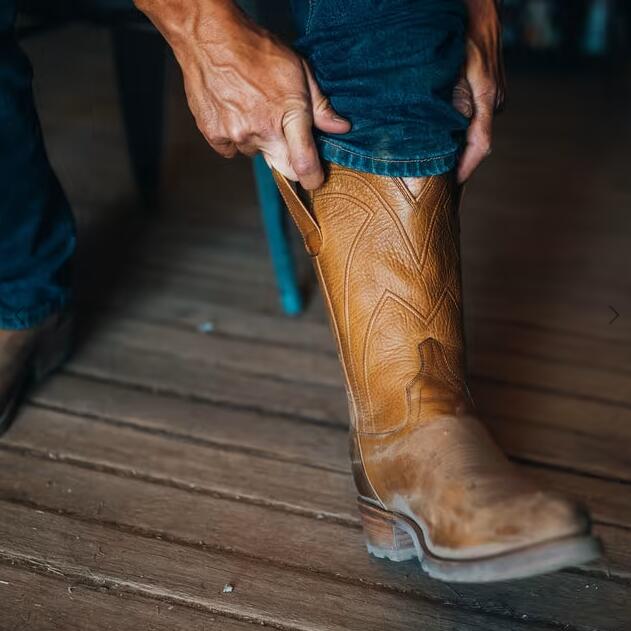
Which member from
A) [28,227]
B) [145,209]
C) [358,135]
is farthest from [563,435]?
[145,209]

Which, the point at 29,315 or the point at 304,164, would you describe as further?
the point at 29,315

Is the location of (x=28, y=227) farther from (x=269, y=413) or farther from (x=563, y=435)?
(x=563, y=435)

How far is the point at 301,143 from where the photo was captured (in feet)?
2.72

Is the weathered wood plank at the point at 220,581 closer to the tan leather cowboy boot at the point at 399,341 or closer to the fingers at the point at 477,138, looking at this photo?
the tan leather cowboy boot at the point at 399,341

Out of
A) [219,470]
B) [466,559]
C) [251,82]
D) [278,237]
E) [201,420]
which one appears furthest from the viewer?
[278,237]

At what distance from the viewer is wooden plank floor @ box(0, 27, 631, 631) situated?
2.73ft

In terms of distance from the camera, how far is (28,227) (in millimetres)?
1089

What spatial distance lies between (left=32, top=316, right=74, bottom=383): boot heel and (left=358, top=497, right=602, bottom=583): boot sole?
0.51 m

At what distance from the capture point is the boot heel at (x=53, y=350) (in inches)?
45.9

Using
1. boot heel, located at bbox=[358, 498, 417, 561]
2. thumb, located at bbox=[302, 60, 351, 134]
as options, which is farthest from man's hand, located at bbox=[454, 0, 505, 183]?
boot heel, located at bbox=[358, 498, 417, 561]

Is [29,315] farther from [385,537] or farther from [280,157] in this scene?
[385,537]

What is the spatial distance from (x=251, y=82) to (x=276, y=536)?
0.47 metres

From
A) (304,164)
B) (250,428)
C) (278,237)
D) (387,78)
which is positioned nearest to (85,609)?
(250,428)

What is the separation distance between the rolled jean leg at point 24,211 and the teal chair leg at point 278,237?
313 mm
